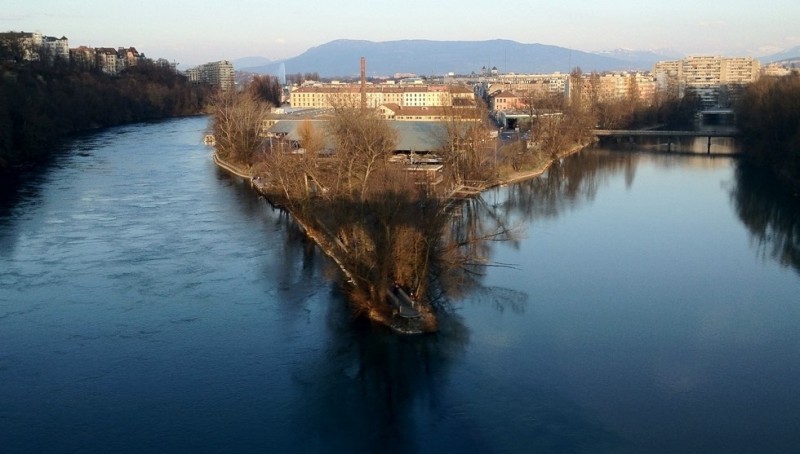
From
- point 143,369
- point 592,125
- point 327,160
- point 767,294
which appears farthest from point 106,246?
point 592,125

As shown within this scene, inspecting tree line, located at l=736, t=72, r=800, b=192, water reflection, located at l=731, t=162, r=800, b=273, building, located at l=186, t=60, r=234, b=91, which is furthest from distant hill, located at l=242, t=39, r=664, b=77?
water reflection, located at l=731, t=162, r=800, b=273

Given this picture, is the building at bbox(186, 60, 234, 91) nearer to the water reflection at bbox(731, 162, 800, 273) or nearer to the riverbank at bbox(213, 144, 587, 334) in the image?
the riverbank at bbox(213, 144, 587, 334)

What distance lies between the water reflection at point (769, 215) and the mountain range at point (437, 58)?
73.3 m

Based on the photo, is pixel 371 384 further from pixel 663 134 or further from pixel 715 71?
pixel 715 71

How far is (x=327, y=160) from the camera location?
6875 mm

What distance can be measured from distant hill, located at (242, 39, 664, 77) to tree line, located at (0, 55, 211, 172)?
6147 cm

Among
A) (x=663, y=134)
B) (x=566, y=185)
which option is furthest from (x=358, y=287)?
(x=663, y=134)

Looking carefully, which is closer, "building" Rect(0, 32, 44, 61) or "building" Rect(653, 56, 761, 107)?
"building" Rect(0, 32, 44, 61)

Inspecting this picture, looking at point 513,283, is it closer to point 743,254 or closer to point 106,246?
point 743,254

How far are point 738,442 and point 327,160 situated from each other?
4.49 meters

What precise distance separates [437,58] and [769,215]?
293 ft

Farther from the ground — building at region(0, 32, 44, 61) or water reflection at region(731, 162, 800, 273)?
building at region(0, 32, 44, 61)

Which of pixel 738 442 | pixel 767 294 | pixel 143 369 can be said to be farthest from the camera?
pixel 767 294

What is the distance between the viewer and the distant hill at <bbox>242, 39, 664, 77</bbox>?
287 ft
